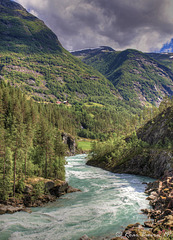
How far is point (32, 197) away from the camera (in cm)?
4047

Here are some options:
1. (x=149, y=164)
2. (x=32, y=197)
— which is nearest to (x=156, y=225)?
(x=32, y=197)

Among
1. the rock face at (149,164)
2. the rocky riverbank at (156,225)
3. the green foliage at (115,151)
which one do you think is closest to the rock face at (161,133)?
the green foliage at (115,151)

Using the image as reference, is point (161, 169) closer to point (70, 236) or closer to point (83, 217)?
point (83, 217)

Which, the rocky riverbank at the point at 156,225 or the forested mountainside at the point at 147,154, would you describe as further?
the forested mountainside at the point at 147,154

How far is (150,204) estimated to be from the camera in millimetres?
37969

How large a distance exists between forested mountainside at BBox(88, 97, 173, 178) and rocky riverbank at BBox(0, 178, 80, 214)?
33.8 meters

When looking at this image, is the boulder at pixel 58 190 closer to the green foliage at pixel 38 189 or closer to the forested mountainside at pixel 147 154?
the green foliage at pixel 38 189

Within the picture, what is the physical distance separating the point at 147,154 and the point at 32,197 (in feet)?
177

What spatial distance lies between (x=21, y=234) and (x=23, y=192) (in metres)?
15.6

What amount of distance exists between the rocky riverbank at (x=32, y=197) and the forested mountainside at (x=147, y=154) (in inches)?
1331

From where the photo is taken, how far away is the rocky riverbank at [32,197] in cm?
3644

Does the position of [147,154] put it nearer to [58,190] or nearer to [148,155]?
[148,155]

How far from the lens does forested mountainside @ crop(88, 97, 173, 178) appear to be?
68875mm

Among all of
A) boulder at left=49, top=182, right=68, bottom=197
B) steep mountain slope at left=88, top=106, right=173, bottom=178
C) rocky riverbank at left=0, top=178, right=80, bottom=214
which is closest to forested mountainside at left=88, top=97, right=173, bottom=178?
steep mountain slope at left=88, top=106, right=173, bottom=178
